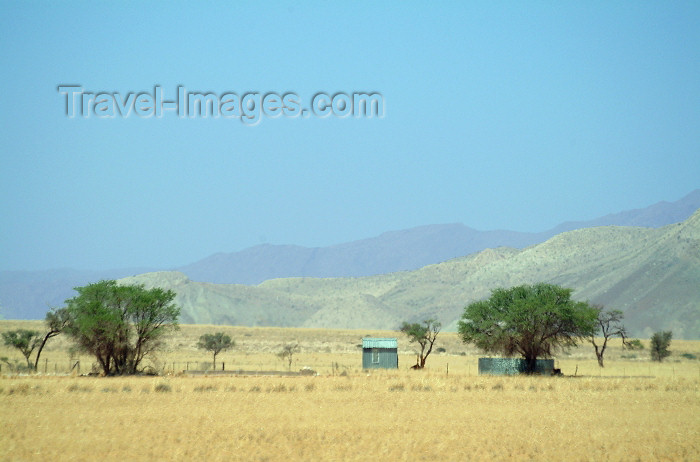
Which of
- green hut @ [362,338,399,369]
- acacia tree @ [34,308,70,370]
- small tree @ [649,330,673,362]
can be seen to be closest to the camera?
acacia tree @ [34,308,70,370]

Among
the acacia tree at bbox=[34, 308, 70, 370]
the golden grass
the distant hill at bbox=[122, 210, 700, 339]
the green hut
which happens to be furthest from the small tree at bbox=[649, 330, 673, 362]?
the acacia tree at bbox=[34, 308, 70, 370]

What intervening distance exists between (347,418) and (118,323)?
22961mm

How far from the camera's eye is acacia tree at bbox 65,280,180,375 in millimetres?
45250

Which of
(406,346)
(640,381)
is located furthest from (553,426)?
(406,346)

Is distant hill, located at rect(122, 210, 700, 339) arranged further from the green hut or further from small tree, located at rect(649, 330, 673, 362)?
the green hut

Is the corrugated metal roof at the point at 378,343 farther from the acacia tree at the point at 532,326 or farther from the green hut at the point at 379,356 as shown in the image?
the acacia tree at the point at 532,326

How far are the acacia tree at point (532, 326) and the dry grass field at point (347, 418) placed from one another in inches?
312

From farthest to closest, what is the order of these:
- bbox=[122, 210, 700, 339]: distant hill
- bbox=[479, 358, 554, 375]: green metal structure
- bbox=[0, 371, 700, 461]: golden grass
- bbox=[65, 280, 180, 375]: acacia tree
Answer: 1. bbox=[122, 210, 700, 339]: distant hill
2. bbox=[479, 358, 554, 375]: green metal structure
3. bbox=[65, 280, 180, 375]: acacia tree
4. bbox=[0, 371, 700, 461]: golden grass

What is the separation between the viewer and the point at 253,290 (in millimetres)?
196125

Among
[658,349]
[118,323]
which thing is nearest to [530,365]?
[118,323]

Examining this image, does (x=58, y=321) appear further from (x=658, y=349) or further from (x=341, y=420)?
(x=658, y=349)

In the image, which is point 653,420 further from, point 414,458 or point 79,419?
point 79,419

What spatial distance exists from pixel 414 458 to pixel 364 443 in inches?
89.0

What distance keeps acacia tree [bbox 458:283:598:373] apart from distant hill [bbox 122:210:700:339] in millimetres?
62281
